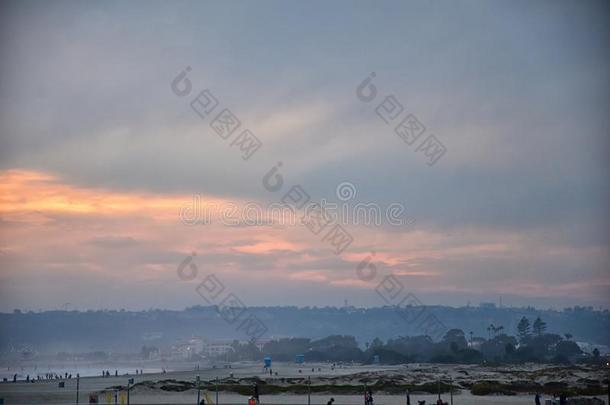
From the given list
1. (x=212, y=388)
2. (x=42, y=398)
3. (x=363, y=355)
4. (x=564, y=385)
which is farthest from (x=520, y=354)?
(x=42, y=398)

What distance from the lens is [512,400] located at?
50.2 meters

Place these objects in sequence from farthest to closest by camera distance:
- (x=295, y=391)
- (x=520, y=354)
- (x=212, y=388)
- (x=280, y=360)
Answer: (x=280, y=360) → (x=520, y=354) → (x=212, y=388) → (x=295, y=391)

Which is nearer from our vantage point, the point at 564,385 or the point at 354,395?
the point at 354,395

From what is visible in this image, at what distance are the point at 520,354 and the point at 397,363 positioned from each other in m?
23.4

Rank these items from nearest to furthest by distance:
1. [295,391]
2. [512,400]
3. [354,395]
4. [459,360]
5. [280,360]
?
1. [512,400]
2. [354,395]
3. [295,391]
4. [459,360]
5. [280,360]

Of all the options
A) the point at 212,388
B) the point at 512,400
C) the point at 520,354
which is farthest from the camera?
the point at 520,354

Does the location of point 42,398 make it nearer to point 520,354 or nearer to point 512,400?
point 512,400

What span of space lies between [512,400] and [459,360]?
81.8 meters

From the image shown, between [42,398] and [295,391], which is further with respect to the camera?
[295,391]

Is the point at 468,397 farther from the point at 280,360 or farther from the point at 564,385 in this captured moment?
the point at 280,360

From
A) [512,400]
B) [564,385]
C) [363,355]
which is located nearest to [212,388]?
[512,400]

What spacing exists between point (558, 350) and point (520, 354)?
24785 millimetres

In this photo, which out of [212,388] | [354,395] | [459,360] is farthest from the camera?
[459,360]

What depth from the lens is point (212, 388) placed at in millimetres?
62719
